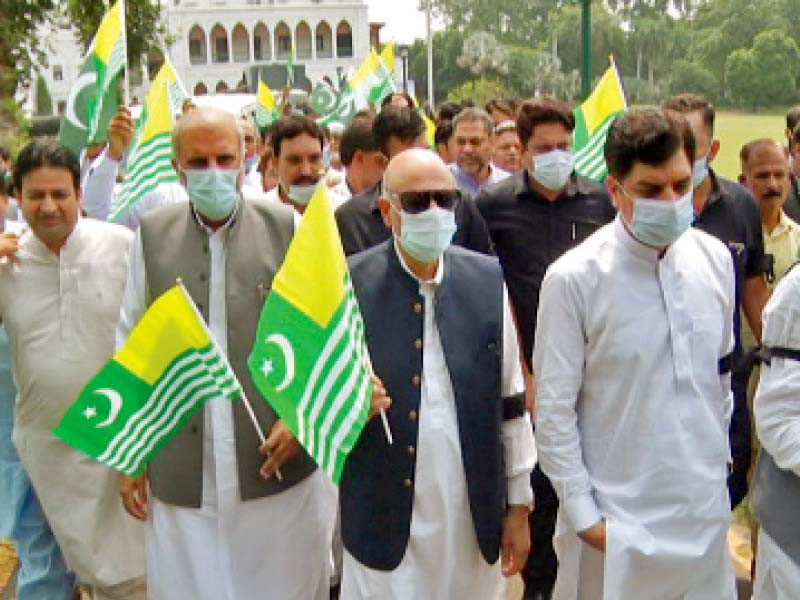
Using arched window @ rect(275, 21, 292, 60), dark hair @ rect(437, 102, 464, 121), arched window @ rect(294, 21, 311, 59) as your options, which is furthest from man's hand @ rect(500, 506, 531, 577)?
arched window @ rect(275, 21, 292, 60)

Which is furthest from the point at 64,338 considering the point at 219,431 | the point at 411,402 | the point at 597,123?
the point at 597,123

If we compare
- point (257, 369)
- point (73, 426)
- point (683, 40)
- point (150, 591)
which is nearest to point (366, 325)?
point (257, 369)

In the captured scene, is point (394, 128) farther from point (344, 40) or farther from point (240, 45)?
point (240, 45)

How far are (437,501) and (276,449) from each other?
640 millimetres

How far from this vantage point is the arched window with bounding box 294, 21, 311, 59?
8719 centimetres

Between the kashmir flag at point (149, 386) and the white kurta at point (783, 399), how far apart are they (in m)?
1.52

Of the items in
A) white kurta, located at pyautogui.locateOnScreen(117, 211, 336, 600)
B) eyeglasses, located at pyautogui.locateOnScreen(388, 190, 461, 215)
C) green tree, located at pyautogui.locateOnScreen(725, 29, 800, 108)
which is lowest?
white kurta, located at pyautogui.locateOnScreen(117, 211, 336, 600)

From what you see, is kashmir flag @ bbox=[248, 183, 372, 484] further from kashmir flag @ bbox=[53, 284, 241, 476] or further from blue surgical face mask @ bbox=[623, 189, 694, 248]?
blue surgical face mask @ bbox=[623, 189, 694, 248]

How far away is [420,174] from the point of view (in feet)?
11.0

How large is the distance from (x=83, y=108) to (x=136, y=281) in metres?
2.59

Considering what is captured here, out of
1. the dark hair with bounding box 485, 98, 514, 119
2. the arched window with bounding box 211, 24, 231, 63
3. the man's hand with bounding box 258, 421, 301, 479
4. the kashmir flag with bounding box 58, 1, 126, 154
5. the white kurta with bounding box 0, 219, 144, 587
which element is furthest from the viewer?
the arched window with bounding box 211, 24, 231, 63

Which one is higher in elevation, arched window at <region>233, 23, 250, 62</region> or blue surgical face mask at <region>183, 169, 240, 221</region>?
arched window at <region>233, 23, 250, 62</region>

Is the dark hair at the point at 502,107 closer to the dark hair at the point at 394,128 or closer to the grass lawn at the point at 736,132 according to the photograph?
the grass lawn at the point at 736,132

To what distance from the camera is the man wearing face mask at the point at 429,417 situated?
131 inches
